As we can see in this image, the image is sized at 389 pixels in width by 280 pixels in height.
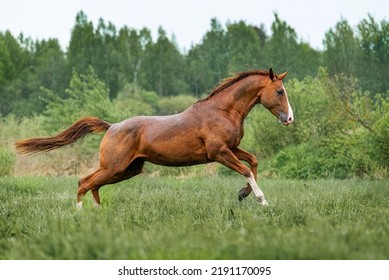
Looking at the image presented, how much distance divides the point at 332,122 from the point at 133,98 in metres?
22.9

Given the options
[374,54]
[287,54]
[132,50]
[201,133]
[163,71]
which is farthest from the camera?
[132,50]

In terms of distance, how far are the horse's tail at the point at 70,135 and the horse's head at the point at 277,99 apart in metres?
2.53

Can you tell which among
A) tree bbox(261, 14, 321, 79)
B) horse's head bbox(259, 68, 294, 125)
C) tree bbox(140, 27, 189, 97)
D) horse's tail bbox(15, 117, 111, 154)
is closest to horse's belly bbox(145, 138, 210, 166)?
horse's head bbox(259, 68, 294, 125)

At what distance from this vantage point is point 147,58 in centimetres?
4316

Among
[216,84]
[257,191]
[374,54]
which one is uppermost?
[374,54]

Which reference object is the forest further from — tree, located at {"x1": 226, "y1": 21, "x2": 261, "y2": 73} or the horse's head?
the horse's head

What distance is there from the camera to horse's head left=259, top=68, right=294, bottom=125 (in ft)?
25.1

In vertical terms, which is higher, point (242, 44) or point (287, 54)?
point (242, 44)

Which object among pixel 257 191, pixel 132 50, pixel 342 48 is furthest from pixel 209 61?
pixel 257 191

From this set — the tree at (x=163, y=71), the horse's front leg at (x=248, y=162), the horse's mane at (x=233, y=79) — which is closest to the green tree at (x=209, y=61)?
the tree at (x=163, y=71)

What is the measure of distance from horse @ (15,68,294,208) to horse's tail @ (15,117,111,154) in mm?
631

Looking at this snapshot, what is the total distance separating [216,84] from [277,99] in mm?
15597

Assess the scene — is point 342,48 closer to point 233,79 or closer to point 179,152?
point 233,79
